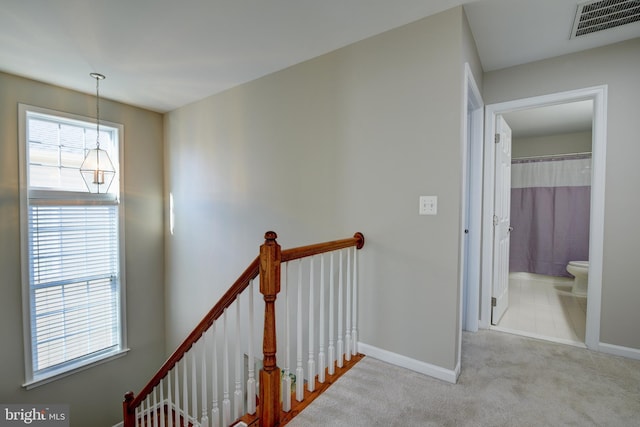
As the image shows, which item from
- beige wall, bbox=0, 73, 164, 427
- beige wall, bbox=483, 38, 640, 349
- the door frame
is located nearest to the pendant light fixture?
beige wall, bbox=0, 73, 164, 427

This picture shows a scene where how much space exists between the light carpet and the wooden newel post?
0.15m

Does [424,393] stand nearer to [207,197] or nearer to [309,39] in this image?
[309,39]

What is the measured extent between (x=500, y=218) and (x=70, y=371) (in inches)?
185

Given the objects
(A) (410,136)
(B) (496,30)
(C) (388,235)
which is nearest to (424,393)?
(C) (388,235)

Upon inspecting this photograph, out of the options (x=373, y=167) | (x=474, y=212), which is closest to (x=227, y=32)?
(x=373, y=167)

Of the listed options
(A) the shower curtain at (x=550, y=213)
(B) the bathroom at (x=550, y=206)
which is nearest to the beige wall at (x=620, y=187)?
(B) the bathroom at (x=550, y=206)

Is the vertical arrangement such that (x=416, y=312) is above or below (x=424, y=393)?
above

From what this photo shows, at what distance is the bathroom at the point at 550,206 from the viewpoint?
12.7ft

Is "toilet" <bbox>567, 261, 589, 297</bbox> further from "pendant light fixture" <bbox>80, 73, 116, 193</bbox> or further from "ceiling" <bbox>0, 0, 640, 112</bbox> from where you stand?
"pendant light fixture" <bbox>80, 73, 116, 193</bbox>

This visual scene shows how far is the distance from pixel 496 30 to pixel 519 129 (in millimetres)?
2842

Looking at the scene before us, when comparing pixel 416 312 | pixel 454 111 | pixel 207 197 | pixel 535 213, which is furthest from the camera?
pixel 535 213

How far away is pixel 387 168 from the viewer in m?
2.10

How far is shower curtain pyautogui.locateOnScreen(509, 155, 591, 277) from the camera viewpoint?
449 cm

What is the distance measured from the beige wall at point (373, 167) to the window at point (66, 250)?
1.49 metres
